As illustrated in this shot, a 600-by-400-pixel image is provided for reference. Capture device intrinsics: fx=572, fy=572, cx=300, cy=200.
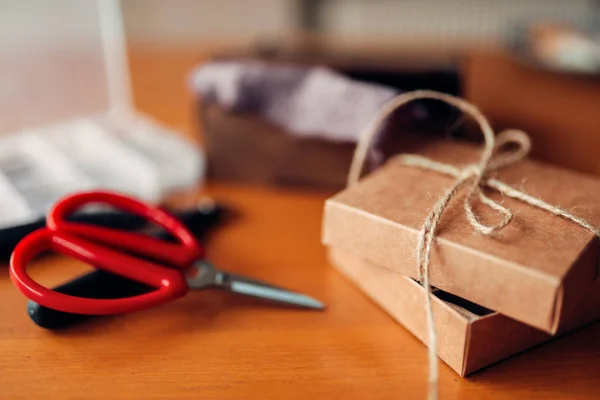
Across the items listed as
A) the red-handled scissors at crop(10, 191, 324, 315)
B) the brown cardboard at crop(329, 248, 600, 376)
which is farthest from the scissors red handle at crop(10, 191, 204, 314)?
the brown cardboard at crop(329, 248, 600, 376)

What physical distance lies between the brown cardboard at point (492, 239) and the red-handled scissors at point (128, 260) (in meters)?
0.06

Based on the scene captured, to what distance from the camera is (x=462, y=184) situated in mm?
333

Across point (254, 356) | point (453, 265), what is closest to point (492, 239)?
point (453, 265)

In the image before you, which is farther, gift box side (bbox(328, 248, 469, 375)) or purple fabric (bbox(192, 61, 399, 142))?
purple fabric (bbox(192, 61, 399, 142))

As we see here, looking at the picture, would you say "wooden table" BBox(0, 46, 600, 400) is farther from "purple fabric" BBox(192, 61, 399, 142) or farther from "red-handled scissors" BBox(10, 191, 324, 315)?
"purple fabric" BBox(192, 61, 399, 142)

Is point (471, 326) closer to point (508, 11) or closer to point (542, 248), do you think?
point (542, 248)

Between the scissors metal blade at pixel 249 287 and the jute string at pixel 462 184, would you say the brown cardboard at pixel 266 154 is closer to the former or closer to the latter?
the jute string at pixel 462 184

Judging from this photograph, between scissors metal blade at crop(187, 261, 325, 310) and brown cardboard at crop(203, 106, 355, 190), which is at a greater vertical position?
brown cardboard at crop(203, 106, 355, 190)

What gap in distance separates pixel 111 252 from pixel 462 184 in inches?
8.0

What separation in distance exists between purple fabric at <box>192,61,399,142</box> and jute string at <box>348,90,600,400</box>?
3 centimetres

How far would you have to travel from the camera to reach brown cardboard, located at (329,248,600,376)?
272 millimetres

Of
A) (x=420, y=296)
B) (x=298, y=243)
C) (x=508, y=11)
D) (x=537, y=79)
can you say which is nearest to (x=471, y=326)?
(x=420, y=296)

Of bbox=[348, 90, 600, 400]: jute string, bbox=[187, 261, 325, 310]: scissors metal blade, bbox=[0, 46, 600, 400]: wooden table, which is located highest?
bbox=[348, 90, 600, 400]: jute string

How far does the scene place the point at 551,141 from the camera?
0.51m
